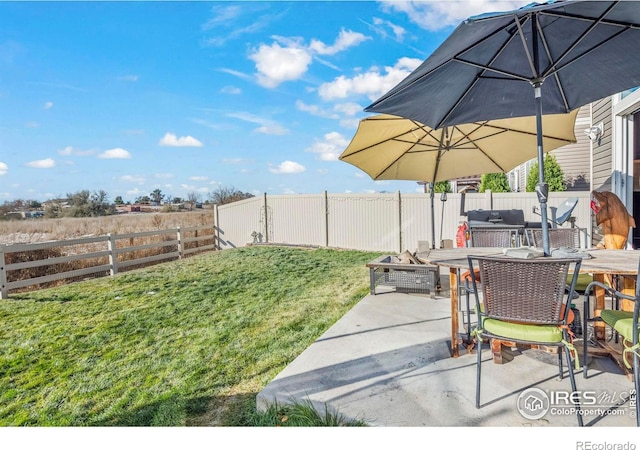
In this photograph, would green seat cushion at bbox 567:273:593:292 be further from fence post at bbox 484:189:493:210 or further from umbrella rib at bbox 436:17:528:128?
fence post at bbox 484:189:493:210

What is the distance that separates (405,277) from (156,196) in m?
13.5

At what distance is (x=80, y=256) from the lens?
6738 mm

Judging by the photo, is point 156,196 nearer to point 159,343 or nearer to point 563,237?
point 159,343

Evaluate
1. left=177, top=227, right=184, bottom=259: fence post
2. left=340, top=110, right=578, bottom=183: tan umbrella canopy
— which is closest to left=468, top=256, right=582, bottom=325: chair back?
left=340, top=110, right=578, bottom=183: tan umbrella canopy

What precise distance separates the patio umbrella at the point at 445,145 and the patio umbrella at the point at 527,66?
31.5 inches

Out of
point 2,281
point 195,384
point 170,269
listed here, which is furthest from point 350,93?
point 2,281

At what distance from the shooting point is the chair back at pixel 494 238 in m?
3.60

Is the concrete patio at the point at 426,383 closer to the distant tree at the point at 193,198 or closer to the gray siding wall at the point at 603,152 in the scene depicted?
the gray siding wall at the point at 603,152

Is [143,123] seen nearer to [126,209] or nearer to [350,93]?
[126,209]

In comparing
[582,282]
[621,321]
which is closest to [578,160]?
[582,282]

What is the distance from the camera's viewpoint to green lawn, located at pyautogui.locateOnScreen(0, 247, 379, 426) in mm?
2160

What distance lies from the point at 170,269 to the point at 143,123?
5.97 metres

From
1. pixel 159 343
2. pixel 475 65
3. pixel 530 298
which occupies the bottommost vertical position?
pixel 159 343

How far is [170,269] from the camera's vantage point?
7.38 metres
